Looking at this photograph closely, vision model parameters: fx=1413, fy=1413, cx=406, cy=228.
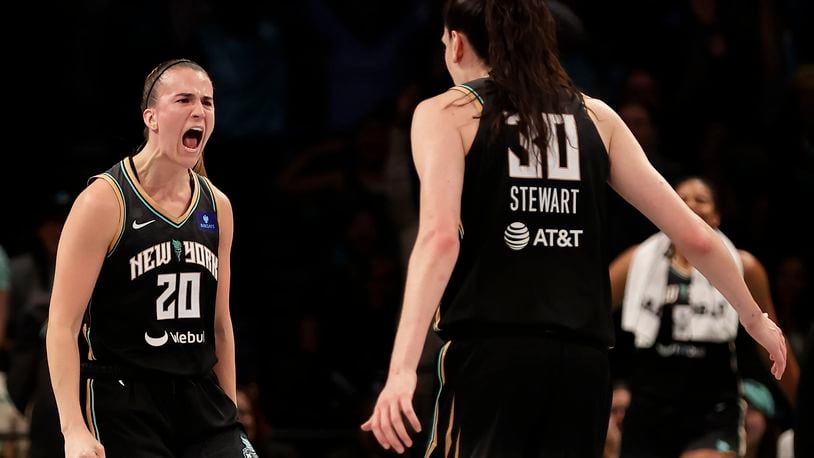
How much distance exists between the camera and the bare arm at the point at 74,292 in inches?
166

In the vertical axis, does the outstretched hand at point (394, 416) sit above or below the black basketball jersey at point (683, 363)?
below

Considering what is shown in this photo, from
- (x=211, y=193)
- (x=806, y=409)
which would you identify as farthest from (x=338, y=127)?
(x=806, y=409)

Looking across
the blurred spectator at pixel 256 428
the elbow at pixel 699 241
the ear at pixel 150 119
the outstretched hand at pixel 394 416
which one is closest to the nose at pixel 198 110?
the ear at pixel 150 119

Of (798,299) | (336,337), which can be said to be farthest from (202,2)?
(798,299)

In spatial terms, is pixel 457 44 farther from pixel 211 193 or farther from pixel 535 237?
pixel 211 193

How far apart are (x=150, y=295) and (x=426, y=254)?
3.95ft

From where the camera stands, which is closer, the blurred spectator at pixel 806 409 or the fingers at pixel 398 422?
the fingers at pixel 398 422

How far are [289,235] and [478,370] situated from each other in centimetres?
602

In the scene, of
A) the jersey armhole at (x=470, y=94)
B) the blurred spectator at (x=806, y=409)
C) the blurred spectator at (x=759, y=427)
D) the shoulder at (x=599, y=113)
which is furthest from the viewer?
the blurred spectator at (x=759, y=427)

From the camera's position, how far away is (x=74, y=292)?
4.29 metres

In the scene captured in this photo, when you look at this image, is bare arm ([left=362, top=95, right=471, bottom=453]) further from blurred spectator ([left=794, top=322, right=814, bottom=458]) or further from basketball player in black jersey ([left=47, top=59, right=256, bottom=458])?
blurred spectator ([left=794, top=322, right=814, bottom=458])

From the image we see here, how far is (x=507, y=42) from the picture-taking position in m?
3.89

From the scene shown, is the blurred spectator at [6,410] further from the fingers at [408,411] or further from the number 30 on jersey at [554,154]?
the fingers at [408,411]

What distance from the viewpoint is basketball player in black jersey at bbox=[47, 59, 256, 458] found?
4.30 meters
